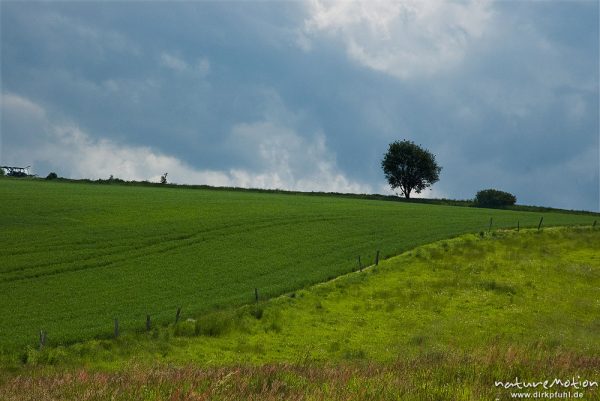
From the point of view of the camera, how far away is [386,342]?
31750 mm

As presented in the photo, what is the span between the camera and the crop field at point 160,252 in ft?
110

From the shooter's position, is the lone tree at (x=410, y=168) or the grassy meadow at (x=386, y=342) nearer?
the grassy meadow at (x=386, y=342)

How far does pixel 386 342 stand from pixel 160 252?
2377cm

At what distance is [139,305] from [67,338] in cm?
630

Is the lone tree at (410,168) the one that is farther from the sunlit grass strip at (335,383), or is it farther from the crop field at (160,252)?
the sunlit grass strip at (335,383)

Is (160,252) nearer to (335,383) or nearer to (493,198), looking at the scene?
(335,383)

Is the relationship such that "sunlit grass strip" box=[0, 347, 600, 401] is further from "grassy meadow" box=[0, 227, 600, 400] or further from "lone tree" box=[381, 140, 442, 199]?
"lone tree" box=[381, 140, 442, 199]

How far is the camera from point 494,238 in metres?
61.2

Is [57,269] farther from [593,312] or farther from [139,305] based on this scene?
[593,312]

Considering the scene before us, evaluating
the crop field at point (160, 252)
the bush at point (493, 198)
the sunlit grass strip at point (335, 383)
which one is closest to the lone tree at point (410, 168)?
the bush at point (493, 198)

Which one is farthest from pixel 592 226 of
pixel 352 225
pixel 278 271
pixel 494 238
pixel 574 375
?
pixel 574 375

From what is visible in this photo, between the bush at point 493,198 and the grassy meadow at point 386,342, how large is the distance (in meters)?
66.2

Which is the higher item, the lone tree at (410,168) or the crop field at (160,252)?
the lone tree at (410,168)

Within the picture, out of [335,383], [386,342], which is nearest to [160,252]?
[386,342]
